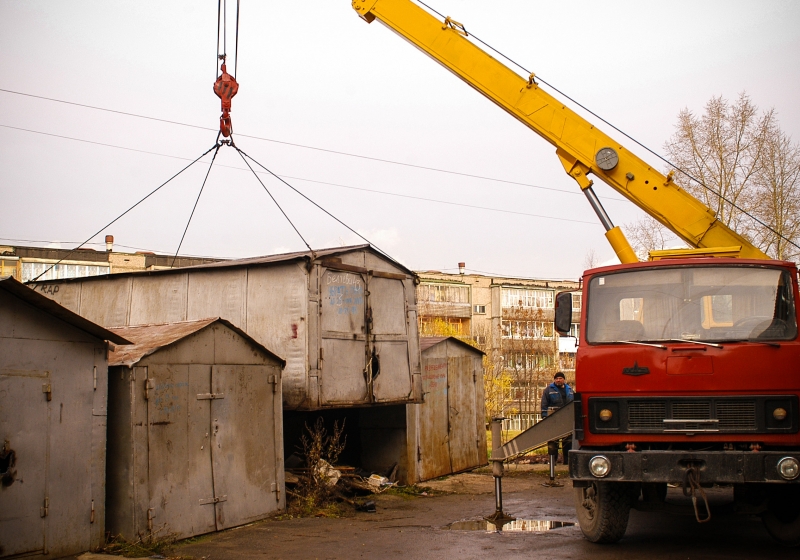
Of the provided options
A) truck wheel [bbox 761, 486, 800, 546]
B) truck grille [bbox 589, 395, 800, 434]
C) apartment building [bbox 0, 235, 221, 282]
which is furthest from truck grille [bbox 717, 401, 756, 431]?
apartment building [bbox 0, 235, 221, 282]

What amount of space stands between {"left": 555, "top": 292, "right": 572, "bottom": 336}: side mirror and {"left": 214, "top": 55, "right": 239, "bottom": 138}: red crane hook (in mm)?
5816

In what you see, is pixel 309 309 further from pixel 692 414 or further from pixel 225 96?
pixel 692 414

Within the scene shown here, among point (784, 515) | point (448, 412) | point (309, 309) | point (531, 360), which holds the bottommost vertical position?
point (784, 515)

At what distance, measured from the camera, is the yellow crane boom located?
35.6 ft

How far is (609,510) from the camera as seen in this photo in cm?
780

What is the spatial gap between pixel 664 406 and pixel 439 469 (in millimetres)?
8461

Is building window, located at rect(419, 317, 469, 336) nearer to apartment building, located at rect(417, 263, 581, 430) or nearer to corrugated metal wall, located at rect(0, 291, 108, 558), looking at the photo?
apartment building, located at rect(417, 263, 581, 430)

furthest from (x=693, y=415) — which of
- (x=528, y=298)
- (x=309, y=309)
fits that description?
(x=528, y=298)

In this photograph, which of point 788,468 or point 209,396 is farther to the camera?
point 209,396

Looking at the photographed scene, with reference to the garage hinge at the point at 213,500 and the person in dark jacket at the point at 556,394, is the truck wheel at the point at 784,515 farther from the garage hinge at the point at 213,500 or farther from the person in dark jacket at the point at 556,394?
the person in dark jacket at the point at 556,394

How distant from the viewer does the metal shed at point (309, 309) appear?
1148 centimetres

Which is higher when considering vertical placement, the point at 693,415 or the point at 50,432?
the point at 693,415

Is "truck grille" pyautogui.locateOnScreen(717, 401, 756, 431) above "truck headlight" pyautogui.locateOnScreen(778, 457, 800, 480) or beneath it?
above

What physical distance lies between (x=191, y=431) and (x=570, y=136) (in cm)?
676
